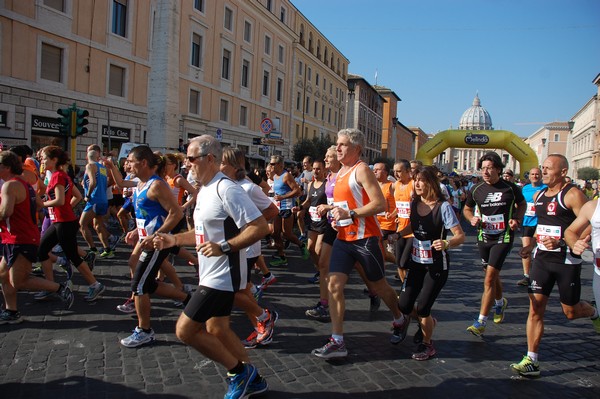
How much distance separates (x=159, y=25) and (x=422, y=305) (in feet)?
79.2

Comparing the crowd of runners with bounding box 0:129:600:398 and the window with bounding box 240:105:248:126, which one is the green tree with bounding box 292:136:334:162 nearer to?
the window with bounding box 240:105:248:126

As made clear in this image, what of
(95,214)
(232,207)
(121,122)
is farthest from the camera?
(121,122)

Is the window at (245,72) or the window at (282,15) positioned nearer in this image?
the window at (245,72)

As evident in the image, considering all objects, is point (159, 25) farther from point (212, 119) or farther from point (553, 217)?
point (553, 217)

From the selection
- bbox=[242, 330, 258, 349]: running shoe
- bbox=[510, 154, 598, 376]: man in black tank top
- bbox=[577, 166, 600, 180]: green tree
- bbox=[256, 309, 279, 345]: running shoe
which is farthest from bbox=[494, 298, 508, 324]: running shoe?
bbox=[577, 166, 600, 180]: green tree

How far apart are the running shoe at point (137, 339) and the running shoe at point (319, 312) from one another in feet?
6.33

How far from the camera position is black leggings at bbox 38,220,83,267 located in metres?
5.71

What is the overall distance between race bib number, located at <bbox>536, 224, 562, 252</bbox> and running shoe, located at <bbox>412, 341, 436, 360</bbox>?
1.37m

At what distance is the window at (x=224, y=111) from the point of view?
109ft

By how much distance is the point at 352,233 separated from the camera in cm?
446

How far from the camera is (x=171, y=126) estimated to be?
25484 mm

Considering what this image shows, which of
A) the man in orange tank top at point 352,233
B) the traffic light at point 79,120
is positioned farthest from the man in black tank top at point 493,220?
the traffic light at point 79,120

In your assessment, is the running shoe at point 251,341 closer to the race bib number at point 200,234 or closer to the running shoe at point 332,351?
the running shoe at point 332,351

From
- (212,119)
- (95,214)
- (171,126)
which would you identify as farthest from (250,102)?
(95,214)
